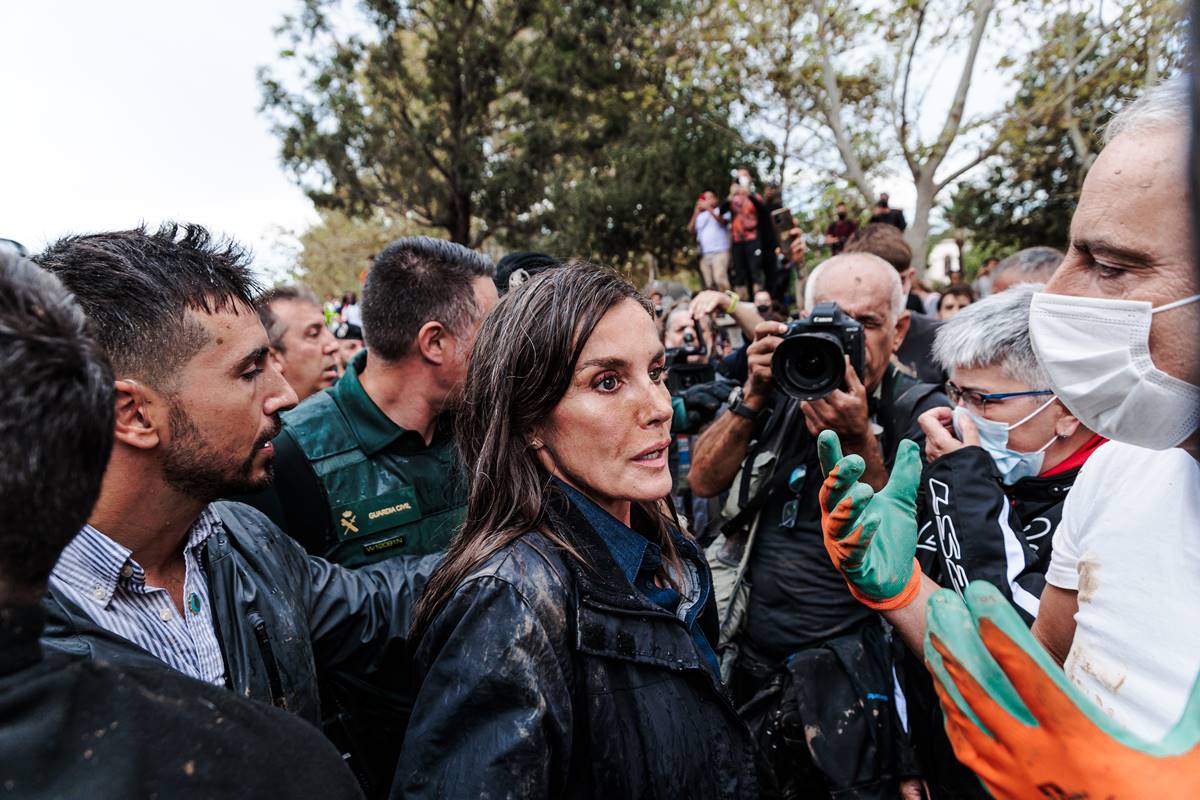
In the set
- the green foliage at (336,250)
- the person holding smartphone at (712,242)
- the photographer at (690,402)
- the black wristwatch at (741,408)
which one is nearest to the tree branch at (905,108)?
the person holding smartphone at (712,242)

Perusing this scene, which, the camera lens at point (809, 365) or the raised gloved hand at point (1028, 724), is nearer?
the raised gloved hand at point (1028, 724)

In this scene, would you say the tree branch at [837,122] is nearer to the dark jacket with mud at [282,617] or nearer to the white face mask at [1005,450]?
the white face mask at [1005,450]

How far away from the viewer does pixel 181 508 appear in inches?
61.2

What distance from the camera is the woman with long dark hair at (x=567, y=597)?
50.3 inches

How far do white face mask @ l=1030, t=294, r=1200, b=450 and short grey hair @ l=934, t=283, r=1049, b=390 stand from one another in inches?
39.0

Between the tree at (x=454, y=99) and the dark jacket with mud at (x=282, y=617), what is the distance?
15.0 meters

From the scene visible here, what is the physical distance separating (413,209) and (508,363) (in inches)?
643

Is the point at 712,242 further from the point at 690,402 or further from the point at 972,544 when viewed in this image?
the point at 972,544

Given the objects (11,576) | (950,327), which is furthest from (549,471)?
(950,327)

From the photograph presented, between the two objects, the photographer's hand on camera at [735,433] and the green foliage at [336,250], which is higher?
the green foliage at [336,250]

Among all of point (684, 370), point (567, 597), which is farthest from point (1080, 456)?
point (684, 370)

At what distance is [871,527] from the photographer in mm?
1524

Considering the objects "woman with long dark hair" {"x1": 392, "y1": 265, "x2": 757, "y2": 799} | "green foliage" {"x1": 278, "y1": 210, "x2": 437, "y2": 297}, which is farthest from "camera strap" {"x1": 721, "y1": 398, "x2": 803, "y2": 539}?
"green foliage" {"x1": 278, "y1": 210, "x2": 437, "y2": 297}

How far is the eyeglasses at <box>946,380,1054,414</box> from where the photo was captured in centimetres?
220
